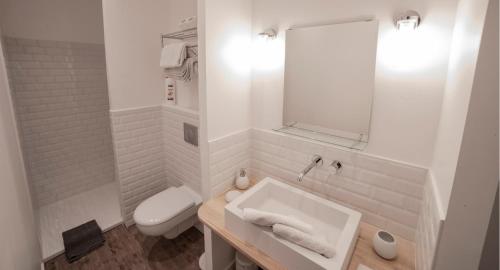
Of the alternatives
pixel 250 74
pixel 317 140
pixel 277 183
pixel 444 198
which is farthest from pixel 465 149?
pixel 250 74

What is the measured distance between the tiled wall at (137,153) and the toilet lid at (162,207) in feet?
1.42

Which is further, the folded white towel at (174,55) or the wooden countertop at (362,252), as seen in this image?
the folded white towel at (174,55)

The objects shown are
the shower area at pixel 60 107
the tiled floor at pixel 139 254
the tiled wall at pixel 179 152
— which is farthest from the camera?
the shower area at pixel 60 107

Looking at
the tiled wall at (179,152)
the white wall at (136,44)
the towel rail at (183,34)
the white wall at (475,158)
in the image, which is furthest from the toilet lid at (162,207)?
the white wall at (475,158)

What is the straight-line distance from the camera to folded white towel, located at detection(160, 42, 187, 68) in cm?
175

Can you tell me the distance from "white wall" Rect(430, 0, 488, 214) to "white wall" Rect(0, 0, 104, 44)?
303 centimetres

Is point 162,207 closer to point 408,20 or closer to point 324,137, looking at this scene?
point 324,137

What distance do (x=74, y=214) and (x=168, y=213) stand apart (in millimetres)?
1363

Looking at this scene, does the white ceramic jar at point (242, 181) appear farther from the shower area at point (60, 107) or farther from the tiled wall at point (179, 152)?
the shower area at point (60, 107)

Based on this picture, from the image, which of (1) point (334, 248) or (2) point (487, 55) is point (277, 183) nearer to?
(1) point (334, 248)

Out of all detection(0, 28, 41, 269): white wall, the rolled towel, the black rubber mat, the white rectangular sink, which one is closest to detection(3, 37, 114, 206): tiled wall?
the black rubber mat

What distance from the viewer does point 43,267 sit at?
1766 millimetres

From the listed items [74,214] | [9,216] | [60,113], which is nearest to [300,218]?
[9,216]

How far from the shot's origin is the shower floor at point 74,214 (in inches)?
78.1
